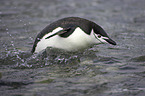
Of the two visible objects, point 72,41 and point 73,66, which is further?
point 72,41

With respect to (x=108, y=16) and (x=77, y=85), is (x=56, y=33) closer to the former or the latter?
(x=77, y=85)

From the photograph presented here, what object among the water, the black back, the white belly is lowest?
the water

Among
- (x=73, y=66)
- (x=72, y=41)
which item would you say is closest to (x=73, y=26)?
(x=72, y=41)

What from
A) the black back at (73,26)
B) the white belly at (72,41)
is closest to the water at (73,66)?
the white belly at (72,41)

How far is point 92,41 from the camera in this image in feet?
14.7

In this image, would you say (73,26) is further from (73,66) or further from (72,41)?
(73,66)

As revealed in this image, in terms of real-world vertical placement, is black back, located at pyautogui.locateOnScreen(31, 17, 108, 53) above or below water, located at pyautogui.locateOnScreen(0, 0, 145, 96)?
above

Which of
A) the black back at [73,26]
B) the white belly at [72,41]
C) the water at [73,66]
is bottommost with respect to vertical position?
the water at [73,66]

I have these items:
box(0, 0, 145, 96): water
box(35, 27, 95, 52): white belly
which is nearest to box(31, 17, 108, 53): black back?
box(35, 27, 95, 52): white belly

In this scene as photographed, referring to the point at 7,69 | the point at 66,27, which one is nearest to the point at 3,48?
the point at 7,69

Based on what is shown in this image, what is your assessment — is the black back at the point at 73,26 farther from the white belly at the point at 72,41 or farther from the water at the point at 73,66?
the water at the point at 73,66

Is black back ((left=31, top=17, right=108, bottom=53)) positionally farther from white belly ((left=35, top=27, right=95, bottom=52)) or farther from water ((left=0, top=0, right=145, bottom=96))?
water ((left=0, top=0, right=145, bottom=96))

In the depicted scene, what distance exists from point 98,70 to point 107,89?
0.73 meters

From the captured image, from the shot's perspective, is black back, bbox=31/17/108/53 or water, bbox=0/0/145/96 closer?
water, bbox=0/0/145/96
